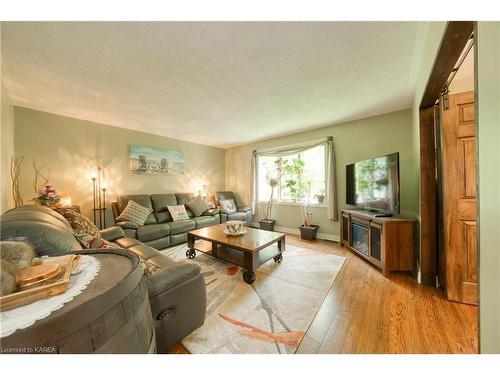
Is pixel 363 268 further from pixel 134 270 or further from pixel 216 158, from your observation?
pixel 216 158

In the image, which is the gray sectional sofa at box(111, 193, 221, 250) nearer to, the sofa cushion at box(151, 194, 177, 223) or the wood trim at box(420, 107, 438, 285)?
the sofa cushion at box(151, 194, 177, 223)

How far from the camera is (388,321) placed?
1.37 m

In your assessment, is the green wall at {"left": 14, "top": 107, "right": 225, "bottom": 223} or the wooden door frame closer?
the wooden door frame

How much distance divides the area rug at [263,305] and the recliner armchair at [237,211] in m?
1.54

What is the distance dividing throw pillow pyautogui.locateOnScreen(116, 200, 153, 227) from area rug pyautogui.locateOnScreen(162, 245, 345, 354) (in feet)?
4.15

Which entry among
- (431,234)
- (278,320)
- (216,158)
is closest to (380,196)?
(431,234)

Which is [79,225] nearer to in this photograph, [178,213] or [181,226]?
[181,226]

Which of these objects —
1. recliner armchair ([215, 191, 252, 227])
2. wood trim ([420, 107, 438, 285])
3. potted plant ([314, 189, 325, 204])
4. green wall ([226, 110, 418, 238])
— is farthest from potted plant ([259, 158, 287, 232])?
wood trim ([420, 107, 438, 285])

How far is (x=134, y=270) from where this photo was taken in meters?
0.64

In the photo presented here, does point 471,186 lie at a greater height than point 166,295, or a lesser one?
greater

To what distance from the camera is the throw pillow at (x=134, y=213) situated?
292 centimetres

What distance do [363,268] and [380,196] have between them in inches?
37.1

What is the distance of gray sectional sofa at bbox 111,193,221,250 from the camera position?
107 inches

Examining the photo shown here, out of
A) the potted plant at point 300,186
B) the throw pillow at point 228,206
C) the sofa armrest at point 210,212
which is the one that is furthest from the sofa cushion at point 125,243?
the potted plant at point 300,186
